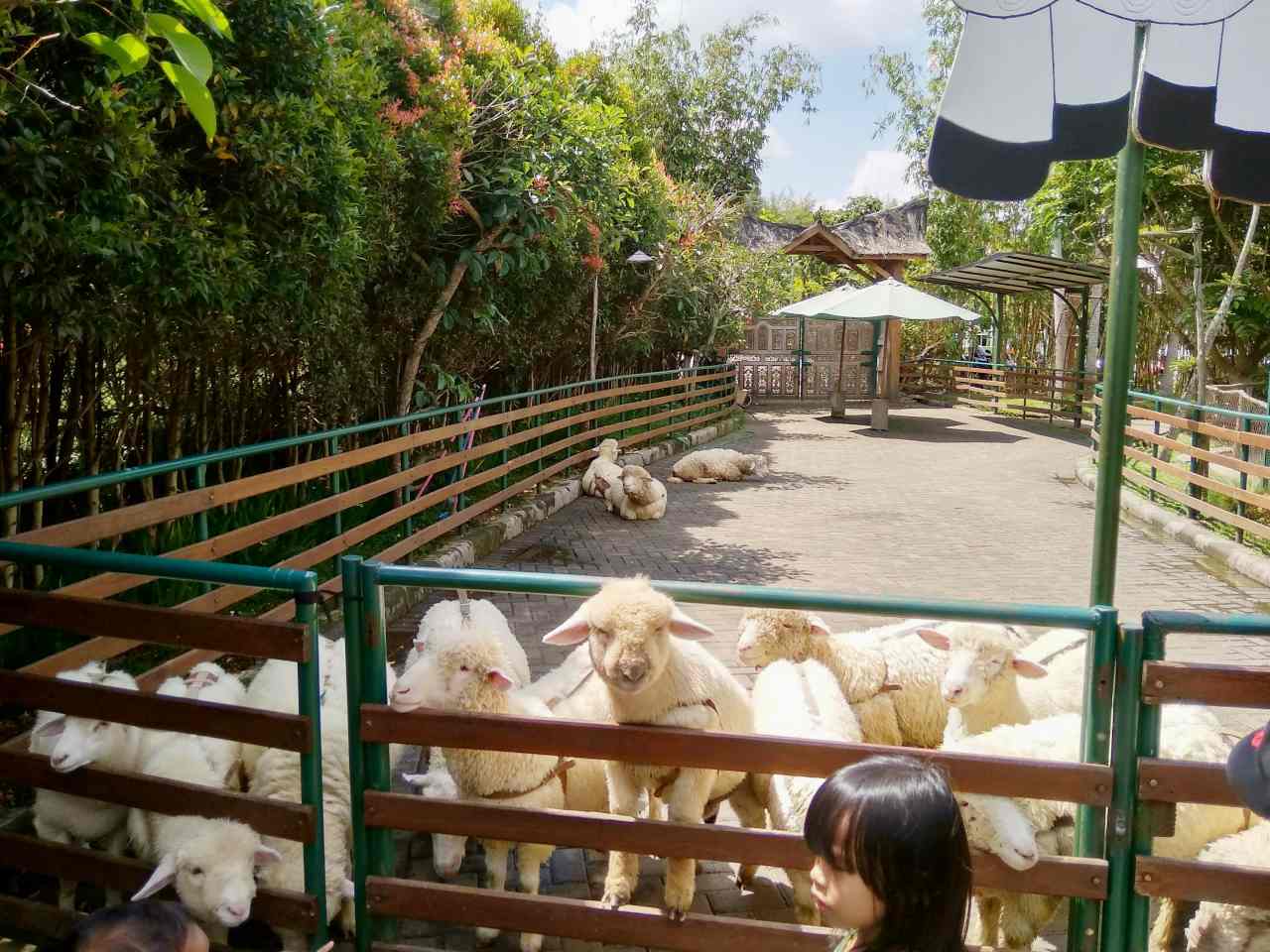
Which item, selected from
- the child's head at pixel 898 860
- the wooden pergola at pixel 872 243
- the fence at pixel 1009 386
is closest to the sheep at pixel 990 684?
the child's head at pixel 898 860

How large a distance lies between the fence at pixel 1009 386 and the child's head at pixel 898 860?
22412 mm

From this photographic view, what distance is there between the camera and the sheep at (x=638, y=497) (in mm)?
11703

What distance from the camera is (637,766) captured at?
11.2 ft

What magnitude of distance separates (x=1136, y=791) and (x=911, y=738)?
2.06 metres

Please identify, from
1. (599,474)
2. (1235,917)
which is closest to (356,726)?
(1235,917)

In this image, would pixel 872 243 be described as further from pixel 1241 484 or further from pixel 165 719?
pixel 165 719

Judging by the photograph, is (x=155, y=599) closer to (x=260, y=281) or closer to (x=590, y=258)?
(x=260, y=281)

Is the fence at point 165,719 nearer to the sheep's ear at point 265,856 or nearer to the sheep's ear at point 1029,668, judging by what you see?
the sheep's ear at point 265,856

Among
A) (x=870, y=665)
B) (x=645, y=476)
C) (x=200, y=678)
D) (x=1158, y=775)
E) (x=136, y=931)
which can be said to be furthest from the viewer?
(x=645, y=476)

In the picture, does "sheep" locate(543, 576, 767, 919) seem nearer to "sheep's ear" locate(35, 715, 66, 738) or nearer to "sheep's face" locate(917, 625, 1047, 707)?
"sheep's face" locate(917, 625, 1047, 707)

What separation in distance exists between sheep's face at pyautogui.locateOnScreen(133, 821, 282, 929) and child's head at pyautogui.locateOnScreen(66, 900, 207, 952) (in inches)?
47.6

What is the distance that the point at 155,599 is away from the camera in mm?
6121

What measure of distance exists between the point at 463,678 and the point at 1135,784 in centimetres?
204

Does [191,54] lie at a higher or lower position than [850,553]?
higher
